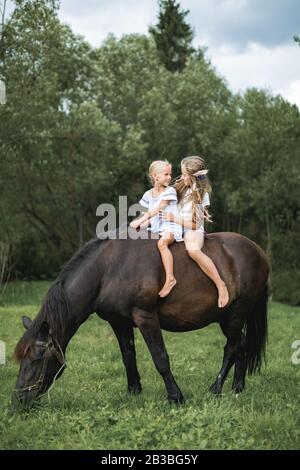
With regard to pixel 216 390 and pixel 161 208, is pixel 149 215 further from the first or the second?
pixel 216 390

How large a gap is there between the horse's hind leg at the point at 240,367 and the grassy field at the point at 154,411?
12cm

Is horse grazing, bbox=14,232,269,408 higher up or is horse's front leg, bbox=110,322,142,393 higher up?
horse grazing, bbox=14,232,269,408

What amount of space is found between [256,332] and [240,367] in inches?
15.5

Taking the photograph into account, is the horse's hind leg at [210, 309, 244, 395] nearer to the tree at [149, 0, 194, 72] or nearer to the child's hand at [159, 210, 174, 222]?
the child's hand at [159, 210, 174, 222]

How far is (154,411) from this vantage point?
4508 millimetres

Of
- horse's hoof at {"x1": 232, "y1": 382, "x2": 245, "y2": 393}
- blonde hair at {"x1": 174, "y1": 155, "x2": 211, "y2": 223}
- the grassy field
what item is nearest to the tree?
the grassy field

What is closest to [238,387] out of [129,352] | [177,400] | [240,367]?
[240,367]

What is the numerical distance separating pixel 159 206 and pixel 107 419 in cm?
187

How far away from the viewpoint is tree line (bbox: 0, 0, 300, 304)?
1678 centimetres

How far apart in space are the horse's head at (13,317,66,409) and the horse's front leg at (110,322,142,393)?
745 mm

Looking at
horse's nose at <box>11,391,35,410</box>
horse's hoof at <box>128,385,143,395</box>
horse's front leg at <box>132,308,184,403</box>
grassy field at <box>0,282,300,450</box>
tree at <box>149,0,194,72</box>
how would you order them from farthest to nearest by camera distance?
tree at <box>149,0,194,72</box>
horse's hoof at <box>128,385,143,395</box>
horse's front leg at <box>132,308,184,403</box>
horse's nose at <box>11,391,35,410</box>
grassy field at <box>0,282,300,450</box>

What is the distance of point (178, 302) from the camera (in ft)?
16.1

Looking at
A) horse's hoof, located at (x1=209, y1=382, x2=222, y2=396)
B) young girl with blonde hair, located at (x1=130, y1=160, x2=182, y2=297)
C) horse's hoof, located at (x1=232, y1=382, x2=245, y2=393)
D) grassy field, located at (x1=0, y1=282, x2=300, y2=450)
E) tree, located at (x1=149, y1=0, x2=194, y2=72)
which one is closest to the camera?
grassy field, located at (x1=0, y1=282, x2=300, y2=450)

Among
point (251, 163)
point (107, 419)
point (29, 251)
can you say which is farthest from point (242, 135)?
point (107, 419)
